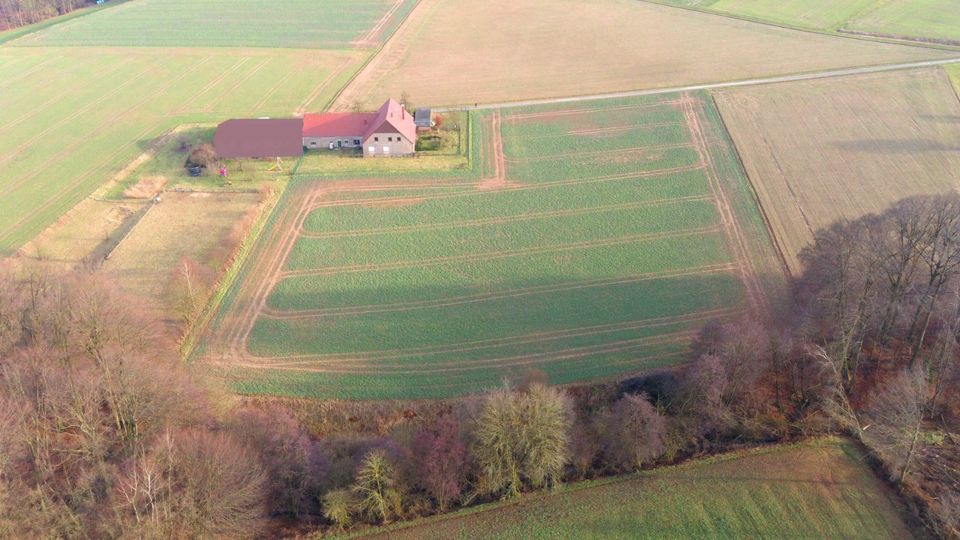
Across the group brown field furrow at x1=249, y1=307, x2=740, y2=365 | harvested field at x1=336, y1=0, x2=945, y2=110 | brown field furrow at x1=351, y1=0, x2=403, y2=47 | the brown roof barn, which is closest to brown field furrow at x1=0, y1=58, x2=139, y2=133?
the brown roof barn

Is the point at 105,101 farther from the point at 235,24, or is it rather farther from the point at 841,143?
the point at 841,143

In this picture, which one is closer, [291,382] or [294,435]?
[294,435]

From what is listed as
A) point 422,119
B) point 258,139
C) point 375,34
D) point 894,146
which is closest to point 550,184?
point 422,119

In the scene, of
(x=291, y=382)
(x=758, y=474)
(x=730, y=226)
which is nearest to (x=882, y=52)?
(x=730, y=226)

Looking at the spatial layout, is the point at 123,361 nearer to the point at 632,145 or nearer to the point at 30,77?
the point at 632,145

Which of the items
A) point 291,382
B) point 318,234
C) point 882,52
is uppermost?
point 882,52

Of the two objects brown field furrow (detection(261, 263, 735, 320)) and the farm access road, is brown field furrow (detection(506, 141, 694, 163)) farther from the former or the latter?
brown field furrow (detection(261, 263, 735, 320))

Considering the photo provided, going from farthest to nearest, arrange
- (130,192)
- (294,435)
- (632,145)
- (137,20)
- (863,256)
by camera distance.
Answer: (137,20) < (632,145) < (130,192) < (863,256) < (294,435)
